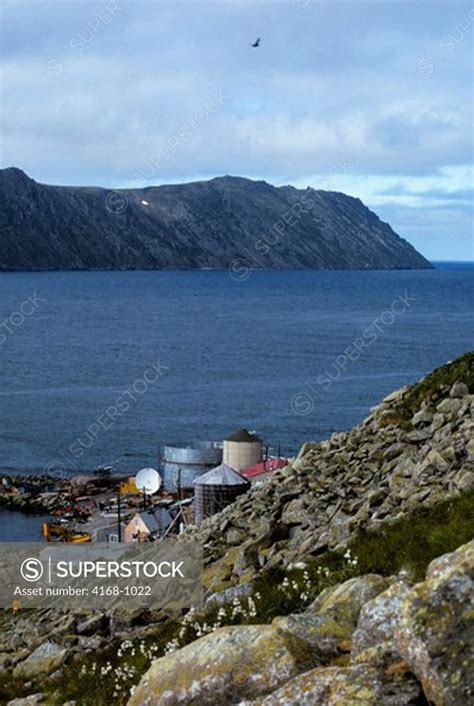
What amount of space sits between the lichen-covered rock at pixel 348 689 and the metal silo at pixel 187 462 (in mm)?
46591

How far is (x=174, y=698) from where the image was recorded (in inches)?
325

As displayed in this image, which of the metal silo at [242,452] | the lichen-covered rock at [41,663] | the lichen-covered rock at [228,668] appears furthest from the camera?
the metal silo at [242,452]

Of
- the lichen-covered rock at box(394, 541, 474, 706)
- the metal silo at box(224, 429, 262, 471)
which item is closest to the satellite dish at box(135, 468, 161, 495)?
the metal silo at box(224, 429, 262, 471)

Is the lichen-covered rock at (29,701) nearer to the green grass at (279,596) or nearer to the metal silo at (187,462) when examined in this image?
the green grass at (279,596)

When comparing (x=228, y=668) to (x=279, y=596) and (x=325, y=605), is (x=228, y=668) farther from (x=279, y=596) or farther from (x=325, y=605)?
(x=279, y=596)

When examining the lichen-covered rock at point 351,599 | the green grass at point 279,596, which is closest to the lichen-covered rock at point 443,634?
the lichen-covered rock at point 351,599

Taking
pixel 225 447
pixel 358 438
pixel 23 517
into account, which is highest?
pixel 358 438

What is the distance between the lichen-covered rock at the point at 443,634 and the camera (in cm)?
654

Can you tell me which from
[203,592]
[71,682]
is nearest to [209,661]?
[71,682]

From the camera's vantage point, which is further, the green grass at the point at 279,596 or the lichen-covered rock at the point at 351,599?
the green grass at the point at 279,596

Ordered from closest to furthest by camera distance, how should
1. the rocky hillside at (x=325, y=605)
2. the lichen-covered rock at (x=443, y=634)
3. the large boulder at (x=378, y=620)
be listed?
the lichen-covered rock at (x=443, y=634), the rocky hillside at (x=325, y=605), the large boulder at (x=378, y=620)

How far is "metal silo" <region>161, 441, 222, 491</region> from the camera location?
55.2 metres

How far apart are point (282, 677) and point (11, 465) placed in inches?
2598

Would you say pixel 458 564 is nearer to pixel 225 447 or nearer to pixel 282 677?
pixel 282 677
